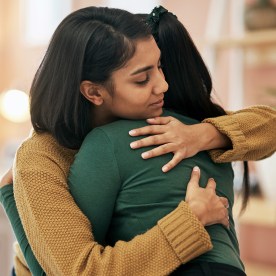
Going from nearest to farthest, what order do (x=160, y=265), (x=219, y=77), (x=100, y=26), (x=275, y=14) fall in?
1. (x=160, y=265)
2. (x=100, y=26)
3. (x=275, y=14)
4. (x=219, y=77)

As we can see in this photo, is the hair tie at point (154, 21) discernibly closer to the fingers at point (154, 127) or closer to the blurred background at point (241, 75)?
the fingers at point (154, 127)

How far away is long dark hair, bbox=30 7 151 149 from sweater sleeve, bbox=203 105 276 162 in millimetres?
295

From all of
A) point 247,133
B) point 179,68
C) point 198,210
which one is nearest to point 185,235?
point 198,210

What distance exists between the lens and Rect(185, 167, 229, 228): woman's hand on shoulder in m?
1.13

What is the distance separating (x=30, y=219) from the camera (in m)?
1.12

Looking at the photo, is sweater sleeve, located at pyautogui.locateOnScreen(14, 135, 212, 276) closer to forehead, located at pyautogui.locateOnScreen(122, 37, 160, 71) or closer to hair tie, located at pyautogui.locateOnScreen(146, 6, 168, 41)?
forehead, located at pyautogui.locateOnScreen(122, 37, 160, 71)

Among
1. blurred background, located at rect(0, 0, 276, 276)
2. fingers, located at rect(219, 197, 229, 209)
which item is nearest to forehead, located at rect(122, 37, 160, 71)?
fingers, located at rect(219, 197, 229, 209)

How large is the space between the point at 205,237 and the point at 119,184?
0.66ft

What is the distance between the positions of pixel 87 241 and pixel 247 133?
1.65ft

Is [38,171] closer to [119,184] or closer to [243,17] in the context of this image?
[119,184]

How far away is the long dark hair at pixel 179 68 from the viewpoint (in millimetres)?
1439

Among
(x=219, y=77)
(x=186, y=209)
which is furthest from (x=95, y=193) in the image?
(x=219, y=77)

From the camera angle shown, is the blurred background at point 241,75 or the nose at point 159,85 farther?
the blurred background at point 241,75

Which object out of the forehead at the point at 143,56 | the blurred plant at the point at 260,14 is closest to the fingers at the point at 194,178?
the forehead at the point at 143,56
